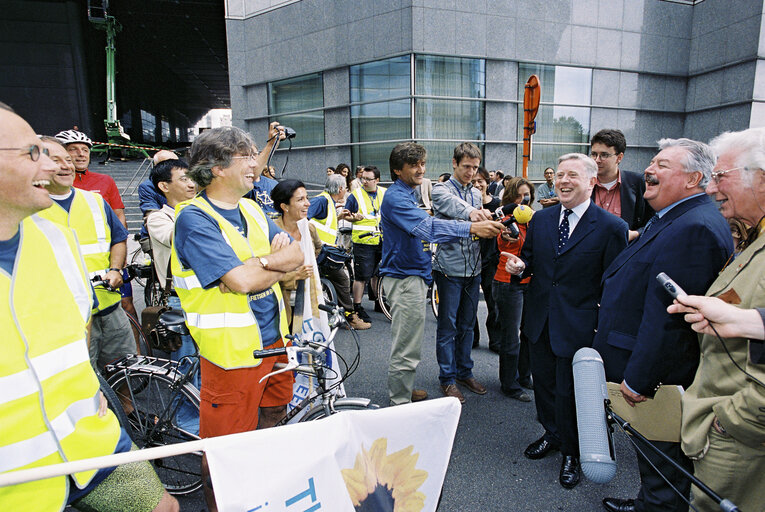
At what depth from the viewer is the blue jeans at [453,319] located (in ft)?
12.6

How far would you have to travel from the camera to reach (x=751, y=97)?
477 inches

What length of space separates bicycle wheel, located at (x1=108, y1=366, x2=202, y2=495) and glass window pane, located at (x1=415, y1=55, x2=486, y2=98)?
34.4 feet

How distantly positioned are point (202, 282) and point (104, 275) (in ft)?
4.92

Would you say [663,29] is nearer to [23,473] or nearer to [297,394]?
[297,394]

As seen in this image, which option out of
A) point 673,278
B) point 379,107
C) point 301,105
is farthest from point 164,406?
point 301,105

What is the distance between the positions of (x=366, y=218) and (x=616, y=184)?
→ 11.2 ft

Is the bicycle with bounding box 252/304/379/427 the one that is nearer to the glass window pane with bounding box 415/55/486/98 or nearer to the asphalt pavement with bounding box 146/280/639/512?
the asphalt pavement with bounding box 146/280/639/512

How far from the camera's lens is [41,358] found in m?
1.22

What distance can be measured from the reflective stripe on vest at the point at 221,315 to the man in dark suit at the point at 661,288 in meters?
1.87

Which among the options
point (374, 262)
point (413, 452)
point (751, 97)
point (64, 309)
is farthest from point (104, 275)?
point (751, 97)

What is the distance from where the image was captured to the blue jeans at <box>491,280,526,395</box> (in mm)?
3918

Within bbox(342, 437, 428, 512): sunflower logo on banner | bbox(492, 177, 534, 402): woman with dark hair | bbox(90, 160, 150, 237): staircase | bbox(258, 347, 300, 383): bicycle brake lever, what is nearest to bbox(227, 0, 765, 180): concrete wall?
bbox(90, 160, 150, 237): staircase

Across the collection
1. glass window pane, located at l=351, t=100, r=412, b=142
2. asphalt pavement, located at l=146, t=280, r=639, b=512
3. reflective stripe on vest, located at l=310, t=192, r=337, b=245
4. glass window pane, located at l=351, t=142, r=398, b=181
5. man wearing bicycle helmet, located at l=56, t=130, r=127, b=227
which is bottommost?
asphalt pavement, located at l=146, t=280, r=639, b=512

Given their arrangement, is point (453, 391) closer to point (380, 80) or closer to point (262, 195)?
point (262, 195)
